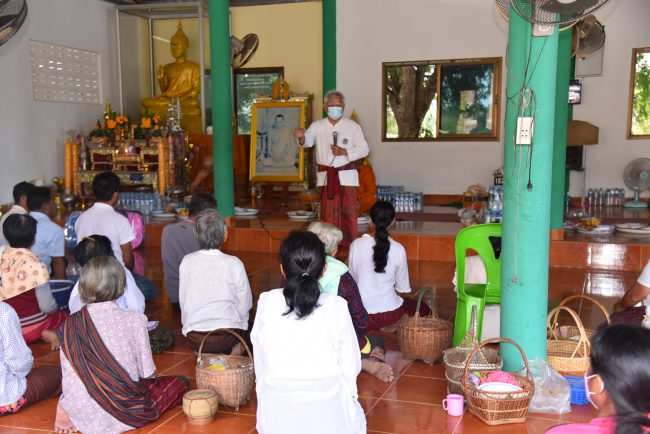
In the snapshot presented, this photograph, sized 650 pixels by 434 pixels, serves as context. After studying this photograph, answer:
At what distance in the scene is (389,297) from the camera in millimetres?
4562

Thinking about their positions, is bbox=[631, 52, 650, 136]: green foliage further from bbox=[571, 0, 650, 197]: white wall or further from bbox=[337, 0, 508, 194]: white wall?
bbox=[337, 0, 508, 194]: white wall

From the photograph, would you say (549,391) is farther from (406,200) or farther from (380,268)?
(406,200)

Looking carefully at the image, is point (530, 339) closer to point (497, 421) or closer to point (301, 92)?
point (497, 421)

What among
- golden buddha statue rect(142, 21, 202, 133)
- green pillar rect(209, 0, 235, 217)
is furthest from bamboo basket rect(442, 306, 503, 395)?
golden buddha statue rect(142, 21, 202, 133)

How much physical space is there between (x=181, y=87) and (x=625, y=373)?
35.8 ft

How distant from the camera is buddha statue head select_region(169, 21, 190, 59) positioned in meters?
11.8

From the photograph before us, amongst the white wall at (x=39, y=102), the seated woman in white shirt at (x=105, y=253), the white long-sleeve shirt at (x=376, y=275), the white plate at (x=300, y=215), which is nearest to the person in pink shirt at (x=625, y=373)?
the seated woman in white shirt at (x=105, y=253)

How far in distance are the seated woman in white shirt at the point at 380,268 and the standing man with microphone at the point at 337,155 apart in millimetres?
2226

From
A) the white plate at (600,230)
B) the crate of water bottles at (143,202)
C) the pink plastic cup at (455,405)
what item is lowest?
the pink plastic cup at (455,405)

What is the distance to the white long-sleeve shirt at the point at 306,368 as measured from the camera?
2680mm

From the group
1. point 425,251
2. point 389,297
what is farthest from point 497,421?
point 425,251

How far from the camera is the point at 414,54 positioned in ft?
34.3

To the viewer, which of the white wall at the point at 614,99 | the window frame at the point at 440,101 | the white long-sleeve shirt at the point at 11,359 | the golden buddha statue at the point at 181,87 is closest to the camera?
the white long-sleeve shirt at the point at 11,359

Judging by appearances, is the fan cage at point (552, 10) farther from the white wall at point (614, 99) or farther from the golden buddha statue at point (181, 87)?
the golden buddha statue at point (181, 87)
